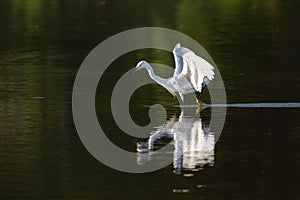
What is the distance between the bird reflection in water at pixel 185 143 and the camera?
12062 millimetres

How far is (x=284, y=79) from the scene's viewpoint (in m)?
19.0

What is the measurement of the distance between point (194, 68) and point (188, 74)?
7.6 inches

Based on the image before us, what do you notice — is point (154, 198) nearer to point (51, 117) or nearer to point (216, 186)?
point (216, 186)

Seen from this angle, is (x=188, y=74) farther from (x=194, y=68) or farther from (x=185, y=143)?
(x=185, y=143)

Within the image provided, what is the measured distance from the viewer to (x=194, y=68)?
623 inches

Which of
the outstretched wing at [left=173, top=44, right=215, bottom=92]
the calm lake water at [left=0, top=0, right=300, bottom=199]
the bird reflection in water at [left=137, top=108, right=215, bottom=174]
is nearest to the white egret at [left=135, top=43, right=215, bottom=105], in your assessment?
the outstretched wing at [left=173, top=44, right=215, bottom=92]

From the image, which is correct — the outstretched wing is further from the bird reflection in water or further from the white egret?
the bird reflection in water

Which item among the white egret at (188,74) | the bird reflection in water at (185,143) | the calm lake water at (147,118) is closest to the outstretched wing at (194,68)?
the white egret at (188,74)

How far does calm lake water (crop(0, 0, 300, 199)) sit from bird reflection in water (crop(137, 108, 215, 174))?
1.0 inches

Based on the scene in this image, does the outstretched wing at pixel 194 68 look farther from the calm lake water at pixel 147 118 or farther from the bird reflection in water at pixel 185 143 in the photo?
the bird reflection in water at pixel 185 143

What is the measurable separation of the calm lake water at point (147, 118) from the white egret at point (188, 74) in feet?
1.09

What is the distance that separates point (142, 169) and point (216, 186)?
4.14ft

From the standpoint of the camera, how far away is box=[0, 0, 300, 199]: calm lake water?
11.0m

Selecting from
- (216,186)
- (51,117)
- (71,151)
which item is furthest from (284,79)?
(216,186)
